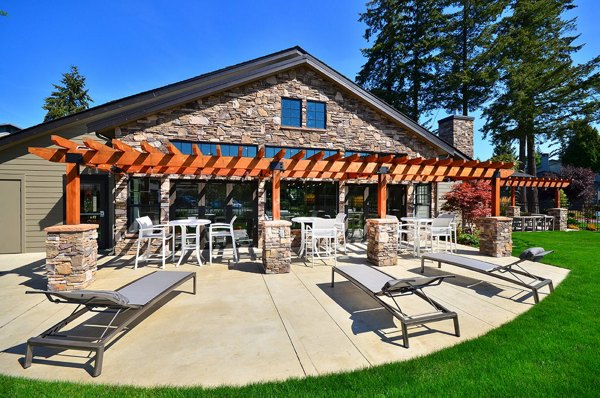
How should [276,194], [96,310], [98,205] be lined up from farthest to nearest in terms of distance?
[98,205], [276,194], [96,310]

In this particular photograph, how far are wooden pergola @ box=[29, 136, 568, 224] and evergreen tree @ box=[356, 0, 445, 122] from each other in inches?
673

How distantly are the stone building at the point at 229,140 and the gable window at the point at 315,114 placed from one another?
1.5 inches

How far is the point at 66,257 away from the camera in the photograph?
5.08 metres

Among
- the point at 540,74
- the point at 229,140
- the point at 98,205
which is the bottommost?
the point at 98,205

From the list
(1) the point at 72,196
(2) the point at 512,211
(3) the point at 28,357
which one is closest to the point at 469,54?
(2) the point at 512,211

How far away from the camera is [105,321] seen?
383cm

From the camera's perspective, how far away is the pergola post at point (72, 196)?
5281mm

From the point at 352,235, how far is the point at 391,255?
3.85m

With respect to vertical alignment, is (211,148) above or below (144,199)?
above

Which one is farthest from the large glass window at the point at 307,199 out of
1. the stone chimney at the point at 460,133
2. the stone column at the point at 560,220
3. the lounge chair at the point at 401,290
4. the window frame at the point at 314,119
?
the stone column at the point at 560,220

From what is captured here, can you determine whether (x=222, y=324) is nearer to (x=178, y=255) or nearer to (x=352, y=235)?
(x=178, y=255)

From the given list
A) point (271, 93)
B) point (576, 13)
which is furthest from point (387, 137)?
point (576, 13)

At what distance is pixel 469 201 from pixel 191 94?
37.2 feet

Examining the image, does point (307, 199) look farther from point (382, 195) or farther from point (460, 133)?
point (460, 133)
